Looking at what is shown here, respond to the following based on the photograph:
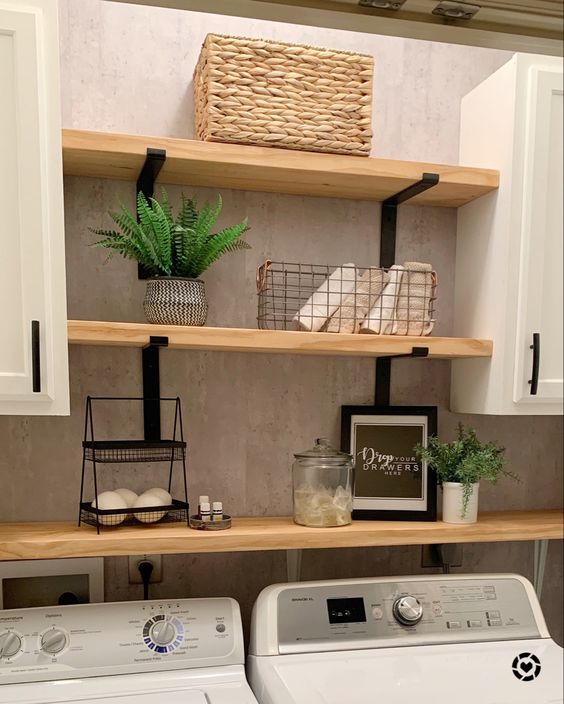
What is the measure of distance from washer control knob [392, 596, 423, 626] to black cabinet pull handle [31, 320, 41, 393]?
34.0 inches

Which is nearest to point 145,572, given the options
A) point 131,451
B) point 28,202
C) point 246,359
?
point 131,451

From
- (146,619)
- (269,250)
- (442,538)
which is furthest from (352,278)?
(146,619)

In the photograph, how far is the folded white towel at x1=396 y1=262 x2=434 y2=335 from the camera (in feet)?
5.04

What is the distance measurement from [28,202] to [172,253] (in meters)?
0.30

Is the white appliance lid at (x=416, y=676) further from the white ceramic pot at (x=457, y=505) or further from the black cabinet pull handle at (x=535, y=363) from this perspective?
Answer: the black cabinet pull handle at (x=535, y=363)

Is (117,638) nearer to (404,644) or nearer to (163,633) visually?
(163,633)

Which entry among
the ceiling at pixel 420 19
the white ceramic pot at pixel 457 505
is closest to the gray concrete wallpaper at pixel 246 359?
the white ceramic pot at pixel 457 505

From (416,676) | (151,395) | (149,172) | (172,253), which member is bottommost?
(416,676)

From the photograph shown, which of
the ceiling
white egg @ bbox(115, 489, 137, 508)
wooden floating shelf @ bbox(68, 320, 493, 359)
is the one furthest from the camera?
white egg @ bbox(115, 489, 137, 508)

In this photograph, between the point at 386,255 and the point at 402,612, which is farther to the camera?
the point at 386,255

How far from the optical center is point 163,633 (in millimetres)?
1343

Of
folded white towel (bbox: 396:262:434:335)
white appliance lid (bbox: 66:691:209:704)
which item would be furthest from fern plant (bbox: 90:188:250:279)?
white appliance lid (bbox: 66:691:209:704)

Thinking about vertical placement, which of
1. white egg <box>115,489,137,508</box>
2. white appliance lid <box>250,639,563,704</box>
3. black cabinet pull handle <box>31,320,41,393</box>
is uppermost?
black cabinet pull handle <box>31,320,41,393</box>

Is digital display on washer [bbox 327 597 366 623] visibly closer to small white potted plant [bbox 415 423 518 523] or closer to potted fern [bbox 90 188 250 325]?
small white potted plant [bbox 415 423 518 523]
